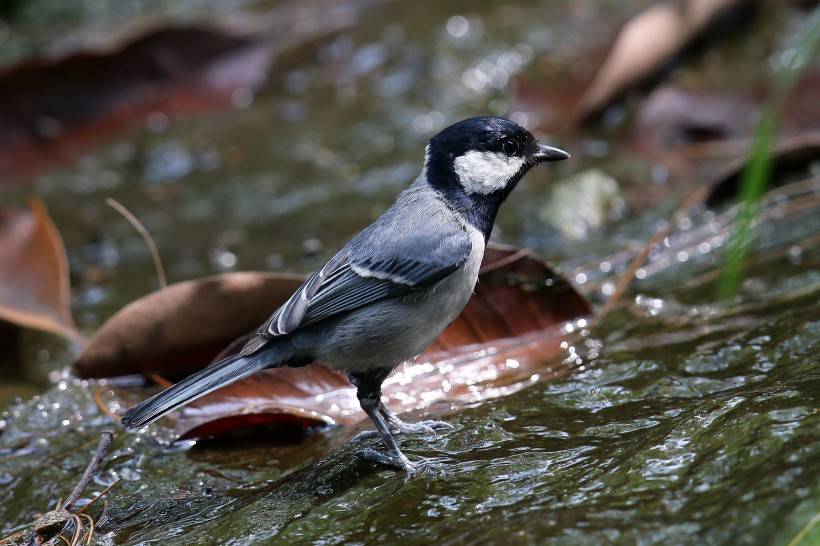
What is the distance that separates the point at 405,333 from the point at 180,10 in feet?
21.8

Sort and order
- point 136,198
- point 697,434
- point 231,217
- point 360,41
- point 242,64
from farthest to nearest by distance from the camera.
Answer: point 360,41, point 242,64, point 136,198, point 231,217, point 697,434

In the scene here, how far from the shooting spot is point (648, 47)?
19.9ft

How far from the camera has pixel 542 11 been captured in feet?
25.6

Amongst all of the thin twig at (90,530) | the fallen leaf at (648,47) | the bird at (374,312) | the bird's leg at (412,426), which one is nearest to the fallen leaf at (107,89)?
the fallen leaf at (648,47)

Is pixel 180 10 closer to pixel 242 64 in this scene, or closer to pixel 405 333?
pixel 242 64

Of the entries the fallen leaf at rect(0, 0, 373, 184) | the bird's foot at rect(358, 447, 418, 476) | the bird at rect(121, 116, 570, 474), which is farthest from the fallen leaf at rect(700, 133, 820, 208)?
the fallen leaf at rect(0, 0, 373, 184)

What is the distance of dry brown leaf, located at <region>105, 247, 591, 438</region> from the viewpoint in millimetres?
3533

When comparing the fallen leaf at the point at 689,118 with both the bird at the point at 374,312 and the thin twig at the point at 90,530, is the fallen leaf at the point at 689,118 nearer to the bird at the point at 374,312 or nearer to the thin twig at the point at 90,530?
the bird at the point at 374,312

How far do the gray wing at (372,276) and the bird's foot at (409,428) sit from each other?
16.5 inches

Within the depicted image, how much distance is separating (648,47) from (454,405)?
3398mm

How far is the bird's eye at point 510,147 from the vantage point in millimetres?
3834

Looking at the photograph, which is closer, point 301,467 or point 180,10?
point 301,467

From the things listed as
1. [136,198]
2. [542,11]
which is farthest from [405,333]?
[542,11]

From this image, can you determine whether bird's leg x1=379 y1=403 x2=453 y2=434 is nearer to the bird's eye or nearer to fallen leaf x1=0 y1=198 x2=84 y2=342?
the bird's eye
